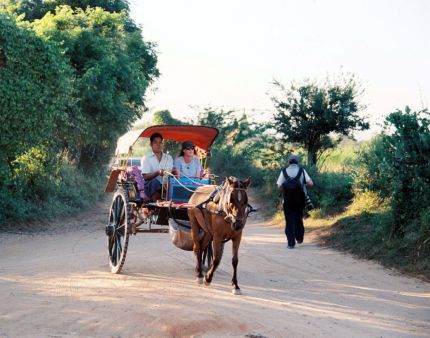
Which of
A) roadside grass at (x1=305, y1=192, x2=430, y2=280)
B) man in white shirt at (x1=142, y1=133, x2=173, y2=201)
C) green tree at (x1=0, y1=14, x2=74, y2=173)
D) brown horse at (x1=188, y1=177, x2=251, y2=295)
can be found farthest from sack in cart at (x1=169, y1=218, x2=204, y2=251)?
green tree at (x1=0, y1=14, x2=74, y2=173)

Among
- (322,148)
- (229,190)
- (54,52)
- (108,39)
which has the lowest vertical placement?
(229,190)

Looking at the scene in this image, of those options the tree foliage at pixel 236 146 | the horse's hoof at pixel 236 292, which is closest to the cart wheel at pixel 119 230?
the horse's hoof at pixel 236 292

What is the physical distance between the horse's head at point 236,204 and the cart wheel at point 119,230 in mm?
2385

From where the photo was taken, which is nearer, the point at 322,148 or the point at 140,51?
the point at 322,148

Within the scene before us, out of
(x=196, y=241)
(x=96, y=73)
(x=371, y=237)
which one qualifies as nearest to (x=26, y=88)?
(x=96, y=73)

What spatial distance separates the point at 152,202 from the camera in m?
11.0

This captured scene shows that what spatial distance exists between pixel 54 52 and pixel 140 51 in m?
11.4

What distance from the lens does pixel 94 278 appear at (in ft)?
32.7

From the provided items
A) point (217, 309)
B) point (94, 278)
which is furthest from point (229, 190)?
point (94, 278)

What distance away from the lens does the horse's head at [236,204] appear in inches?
336

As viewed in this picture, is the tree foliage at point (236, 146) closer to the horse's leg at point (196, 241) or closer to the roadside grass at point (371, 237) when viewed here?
the roadside grass at point (371, 237)

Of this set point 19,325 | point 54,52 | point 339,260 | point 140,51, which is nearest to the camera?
point 19,325

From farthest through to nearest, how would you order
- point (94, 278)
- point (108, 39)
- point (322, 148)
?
point (322, 148), point (108, 39), point (94, 278)

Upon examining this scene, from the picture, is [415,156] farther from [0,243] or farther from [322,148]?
[322,148]
